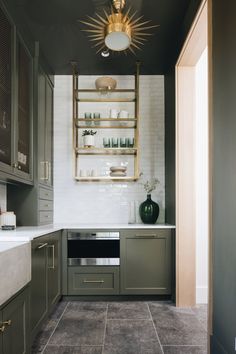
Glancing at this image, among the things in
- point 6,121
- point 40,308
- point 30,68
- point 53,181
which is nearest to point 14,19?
point 30,68

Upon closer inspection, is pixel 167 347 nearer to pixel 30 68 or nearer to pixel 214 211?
pixel 214 211

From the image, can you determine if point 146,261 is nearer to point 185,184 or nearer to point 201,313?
point 201,313

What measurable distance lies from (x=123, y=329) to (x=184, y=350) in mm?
599

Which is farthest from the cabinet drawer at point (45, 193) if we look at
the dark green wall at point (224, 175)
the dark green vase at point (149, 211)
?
the dark green wall at point (224, 175)

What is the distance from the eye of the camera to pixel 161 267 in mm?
3664

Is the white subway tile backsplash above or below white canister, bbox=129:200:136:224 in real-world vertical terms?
above

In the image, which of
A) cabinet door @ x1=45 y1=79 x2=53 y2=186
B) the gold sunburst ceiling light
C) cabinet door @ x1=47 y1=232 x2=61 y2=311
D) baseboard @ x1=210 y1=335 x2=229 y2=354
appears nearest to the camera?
baseboard @ x1=210 y1=335 x2=229 y2=354

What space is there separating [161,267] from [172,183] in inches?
37.1

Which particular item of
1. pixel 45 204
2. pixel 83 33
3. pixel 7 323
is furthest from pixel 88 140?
pixel 7 323

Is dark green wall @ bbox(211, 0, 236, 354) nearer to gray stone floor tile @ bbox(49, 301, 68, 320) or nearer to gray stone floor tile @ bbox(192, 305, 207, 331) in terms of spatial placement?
gray stone floor tile @ bbox(192, 305, 207, 331)

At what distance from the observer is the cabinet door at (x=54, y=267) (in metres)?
2.98

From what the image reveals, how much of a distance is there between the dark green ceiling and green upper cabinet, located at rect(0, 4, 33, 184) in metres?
0.26

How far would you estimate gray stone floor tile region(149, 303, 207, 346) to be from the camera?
8.49 ft

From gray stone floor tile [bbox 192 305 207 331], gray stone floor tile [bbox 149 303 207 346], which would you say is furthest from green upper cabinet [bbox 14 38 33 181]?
gray stone floor tile [bbox 192 305 207 331]
